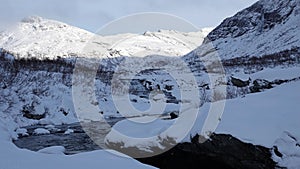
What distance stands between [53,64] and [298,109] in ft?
63.4

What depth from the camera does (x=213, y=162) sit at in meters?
6.07

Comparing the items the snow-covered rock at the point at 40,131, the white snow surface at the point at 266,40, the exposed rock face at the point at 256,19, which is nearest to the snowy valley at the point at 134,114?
the snow-covered rock at the point at 40,131

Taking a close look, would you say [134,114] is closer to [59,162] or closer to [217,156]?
[217,156]

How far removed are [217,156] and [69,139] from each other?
493cm

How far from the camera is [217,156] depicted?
598 centimetres

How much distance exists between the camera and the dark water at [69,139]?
8.12 meters

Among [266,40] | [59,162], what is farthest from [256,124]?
[266,40]

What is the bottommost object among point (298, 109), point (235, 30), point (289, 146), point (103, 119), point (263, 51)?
point (103, 119)

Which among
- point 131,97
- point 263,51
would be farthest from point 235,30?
point 131,97

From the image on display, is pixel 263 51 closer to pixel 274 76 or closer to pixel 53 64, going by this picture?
pixel 53 64

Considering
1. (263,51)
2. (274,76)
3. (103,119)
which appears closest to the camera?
(274,76)

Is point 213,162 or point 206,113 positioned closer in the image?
point 213,162

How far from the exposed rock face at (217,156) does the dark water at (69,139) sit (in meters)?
2.20

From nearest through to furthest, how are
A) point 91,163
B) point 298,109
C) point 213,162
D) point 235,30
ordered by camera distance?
point 91,163, point 298,109, point 213,162, point 235,30
